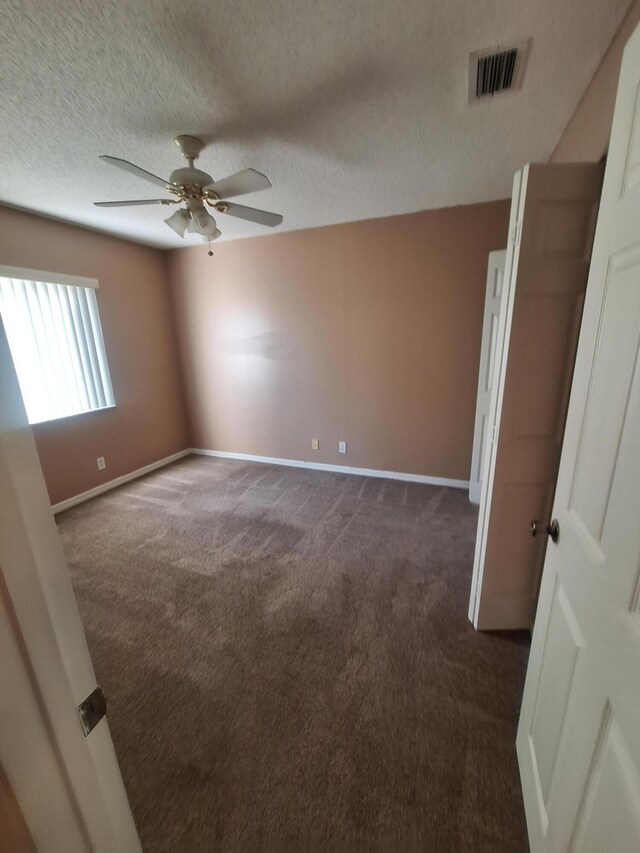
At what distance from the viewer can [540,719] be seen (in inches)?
39.6

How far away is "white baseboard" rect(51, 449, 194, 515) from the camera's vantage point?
128 inches

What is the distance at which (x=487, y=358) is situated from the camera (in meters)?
2.88

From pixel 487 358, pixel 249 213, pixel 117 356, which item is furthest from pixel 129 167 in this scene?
pixel 487 358

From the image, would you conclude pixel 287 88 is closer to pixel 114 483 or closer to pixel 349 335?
pixel 349 335

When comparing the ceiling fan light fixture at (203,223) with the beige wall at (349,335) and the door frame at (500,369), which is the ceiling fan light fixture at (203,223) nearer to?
the beige wall at (349,335)

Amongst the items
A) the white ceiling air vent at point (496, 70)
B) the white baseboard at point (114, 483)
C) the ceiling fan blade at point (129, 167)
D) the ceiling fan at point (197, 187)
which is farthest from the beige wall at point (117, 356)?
the white ceiling air vent at point (496, 70)

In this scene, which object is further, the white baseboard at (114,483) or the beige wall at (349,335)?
the white baseboard at (114,483)

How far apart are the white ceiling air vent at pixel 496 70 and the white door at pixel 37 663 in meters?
2.01

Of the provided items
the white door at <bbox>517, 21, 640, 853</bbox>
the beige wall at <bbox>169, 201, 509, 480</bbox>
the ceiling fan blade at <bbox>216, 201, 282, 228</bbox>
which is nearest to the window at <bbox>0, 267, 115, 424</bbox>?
the beige wall at <bbox>169, 201, 509, 480</bbox>

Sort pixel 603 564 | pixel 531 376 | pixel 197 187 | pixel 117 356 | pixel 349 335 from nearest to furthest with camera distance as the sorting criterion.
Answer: pixel 603 564 → pixel 531 376 → pixel 197 187 → pixel 349 335 → pixel 117 356

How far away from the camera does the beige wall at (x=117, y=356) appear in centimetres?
296

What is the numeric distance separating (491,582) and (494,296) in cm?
223

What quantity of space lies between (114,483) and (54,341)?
1.55m

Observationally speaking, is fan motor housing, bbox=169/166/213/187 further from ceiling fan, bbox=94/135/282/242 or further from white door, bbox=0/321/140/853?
white door, bbox=0/321/140/853
